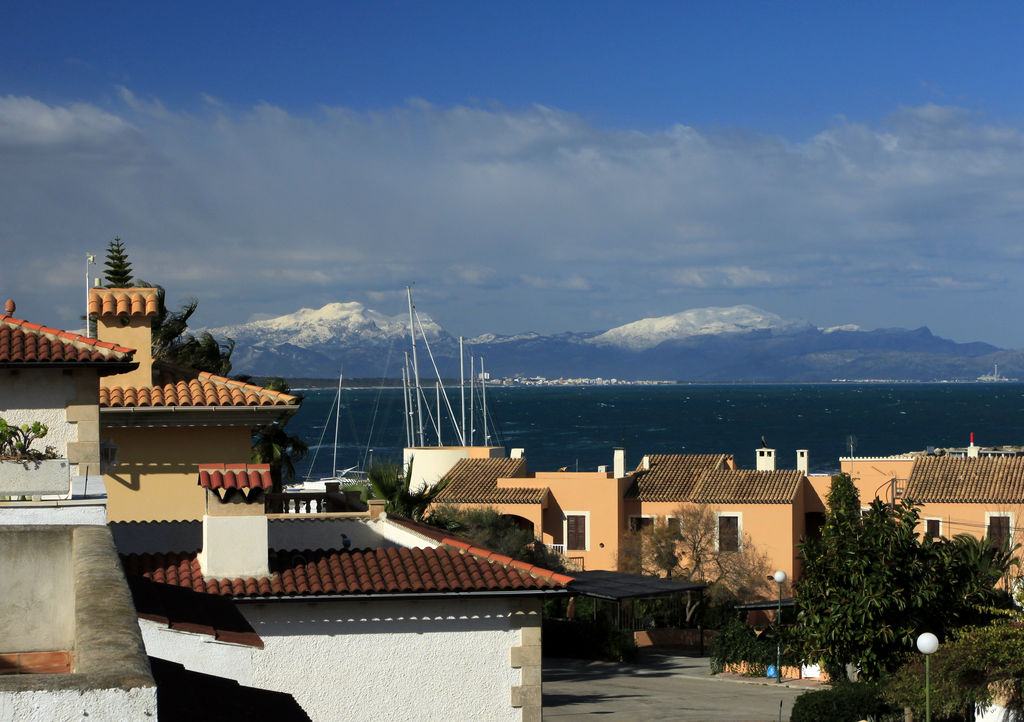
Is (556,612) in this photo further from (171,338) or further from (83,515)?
(83,515)

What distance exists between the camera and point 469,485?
54281mm

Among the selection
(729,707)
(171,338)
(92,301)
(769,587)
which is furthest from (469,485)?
(92,301)

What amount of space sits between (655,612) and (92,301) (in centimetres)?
2590

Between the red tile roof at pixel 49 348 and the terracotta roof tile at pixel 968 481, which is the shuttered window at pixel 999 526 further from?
the red tile roof at pixel 49 348

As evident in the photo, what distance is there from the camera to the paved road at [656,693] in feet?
83.9

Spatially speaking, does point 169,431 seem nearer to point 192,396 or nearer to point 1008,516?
point 192,396

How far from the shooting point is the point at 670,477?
177 ft

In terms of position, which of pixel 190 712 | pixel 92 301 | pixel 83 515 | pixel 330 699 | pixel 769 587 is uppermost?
pixel 92 301

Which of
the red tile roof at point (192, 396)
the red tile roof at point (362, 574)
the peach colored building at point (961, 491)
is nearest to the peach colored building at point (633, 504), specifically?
the peach colored building at point (961, 491)

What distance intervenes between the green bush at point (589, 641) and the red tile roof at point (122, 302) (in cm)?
1865

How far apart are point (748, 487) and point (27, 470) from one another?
42.5 m

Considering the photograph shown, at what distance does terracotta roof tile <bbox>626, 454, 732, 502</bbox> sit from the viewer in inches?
2053

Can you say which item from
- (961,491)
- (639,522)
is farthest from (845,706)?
(639,522)

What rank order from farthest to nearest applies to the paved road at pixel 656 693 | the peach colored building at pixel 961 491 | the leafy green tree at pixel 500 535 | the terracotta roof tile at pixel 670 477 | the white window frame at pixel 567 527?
the terracotta roof tile at pixel 670 477 → the white window frame at pixel 567 527 → the peach colored building at pixel 961 491 → the leafy green tree at pixel 500 535 → the paved road at pixel 656 693
